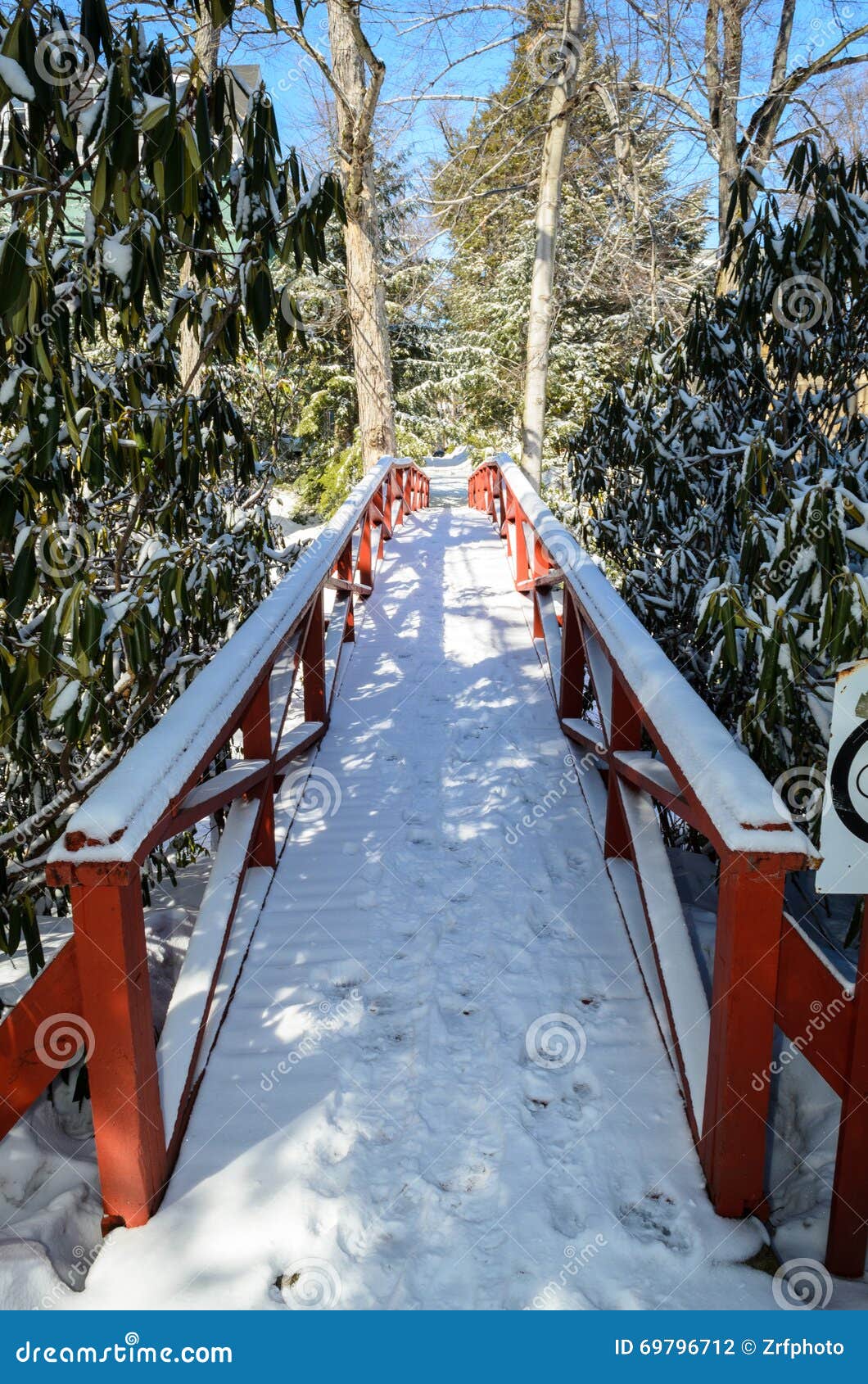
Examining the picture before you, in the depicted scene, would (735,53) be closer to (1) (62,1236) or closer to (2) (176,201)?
(2) (176,201)

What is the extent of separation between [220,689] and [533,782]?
193 cm

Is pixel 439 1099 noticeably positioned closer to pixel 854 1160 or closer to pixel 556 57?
pixel 854 1160

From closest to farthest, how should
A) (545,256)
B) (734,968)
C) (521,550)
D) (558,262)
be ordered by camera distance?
(734,968) → (521,550) → (545,256) → (558,262)

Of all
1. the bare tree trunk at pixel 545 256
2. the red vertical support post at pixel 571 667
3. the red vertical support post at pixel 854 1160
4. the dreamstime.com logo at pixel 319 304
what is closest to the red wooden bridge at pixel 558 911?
the red vertical support post at pixel 854 1160

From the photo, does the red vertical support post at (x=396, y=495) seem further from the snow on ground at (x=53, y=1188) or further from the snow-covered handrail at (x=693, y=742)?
the snow on ground at (x=53, y=1188)

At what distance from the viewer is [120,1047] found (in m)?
2.12

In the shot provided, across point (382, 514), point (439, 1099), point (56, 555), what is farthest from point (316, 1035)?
point (382, 514)

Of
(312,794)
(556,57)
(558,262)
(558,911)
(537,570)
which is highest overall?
(556,57)

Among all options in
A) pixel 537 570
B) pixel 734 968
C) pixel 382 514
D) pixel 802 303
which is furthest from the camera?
pixel 382 514

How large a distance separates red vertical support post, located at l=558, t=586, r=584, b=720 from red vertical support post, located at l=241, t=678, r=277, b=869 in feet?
5.89

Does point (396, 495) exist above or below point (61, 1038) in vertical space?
above

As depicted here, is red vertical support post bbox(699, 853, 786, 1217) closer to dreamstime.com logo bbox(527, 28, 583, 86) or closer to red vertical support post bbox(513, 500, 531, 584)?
red vertical support post bbox(513, 500, 531, 584)

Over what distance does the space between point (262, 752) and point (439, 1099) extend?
4.97ft
